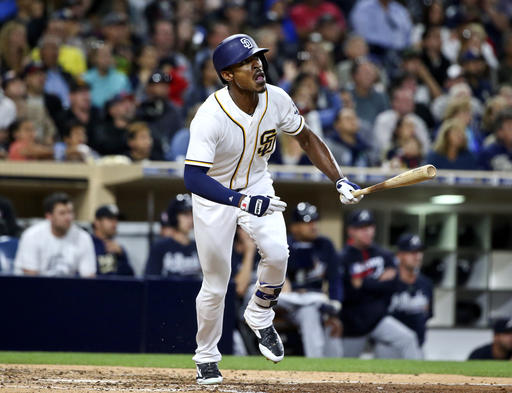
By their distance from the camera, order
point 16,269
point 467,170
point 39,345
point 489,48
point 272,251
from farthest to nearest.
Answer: point 489,48, point 467,170, point 16,269, point 39,345, point 272,251

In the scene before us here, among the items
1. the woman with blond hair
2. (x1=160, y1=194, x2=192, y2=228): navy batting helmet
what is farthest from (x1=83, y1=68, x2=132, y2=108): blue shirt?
the woman with blond hair

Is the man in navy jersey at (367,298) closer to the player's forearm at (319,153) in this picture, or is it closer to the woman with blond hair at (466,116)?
the woman with blond hair at (466,116)

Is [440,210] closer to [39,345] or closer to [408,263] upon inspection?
[408,263]

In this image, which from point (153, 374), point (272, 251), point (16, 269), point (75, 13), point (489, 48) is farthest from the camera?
point (489, 48)

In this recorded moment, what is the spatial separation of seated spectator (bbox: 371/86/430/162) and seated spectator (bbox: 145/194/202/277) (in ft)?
9.36

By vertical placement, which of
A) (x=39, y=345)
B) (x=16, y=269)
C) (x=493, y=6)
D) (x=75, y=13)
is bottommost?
(x=39, y=345)

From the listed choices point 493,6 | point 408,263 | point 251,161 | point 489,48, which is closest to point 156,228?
point 408,263

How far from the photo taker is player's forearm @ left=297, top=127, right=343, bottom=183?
17.0ft

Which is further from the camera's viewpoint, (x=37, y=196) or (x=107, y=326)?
(x=37, y=196)

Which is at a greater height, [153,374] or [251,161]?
[251,161]

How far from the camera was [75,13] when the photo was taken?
11.0 m

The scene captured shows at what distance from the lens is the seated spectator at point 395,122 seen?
10062 millimetres

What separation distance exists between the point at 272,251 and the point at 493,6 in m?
9.81

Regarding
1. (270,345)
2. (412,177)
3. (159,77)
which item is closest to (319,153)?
(412,177)
